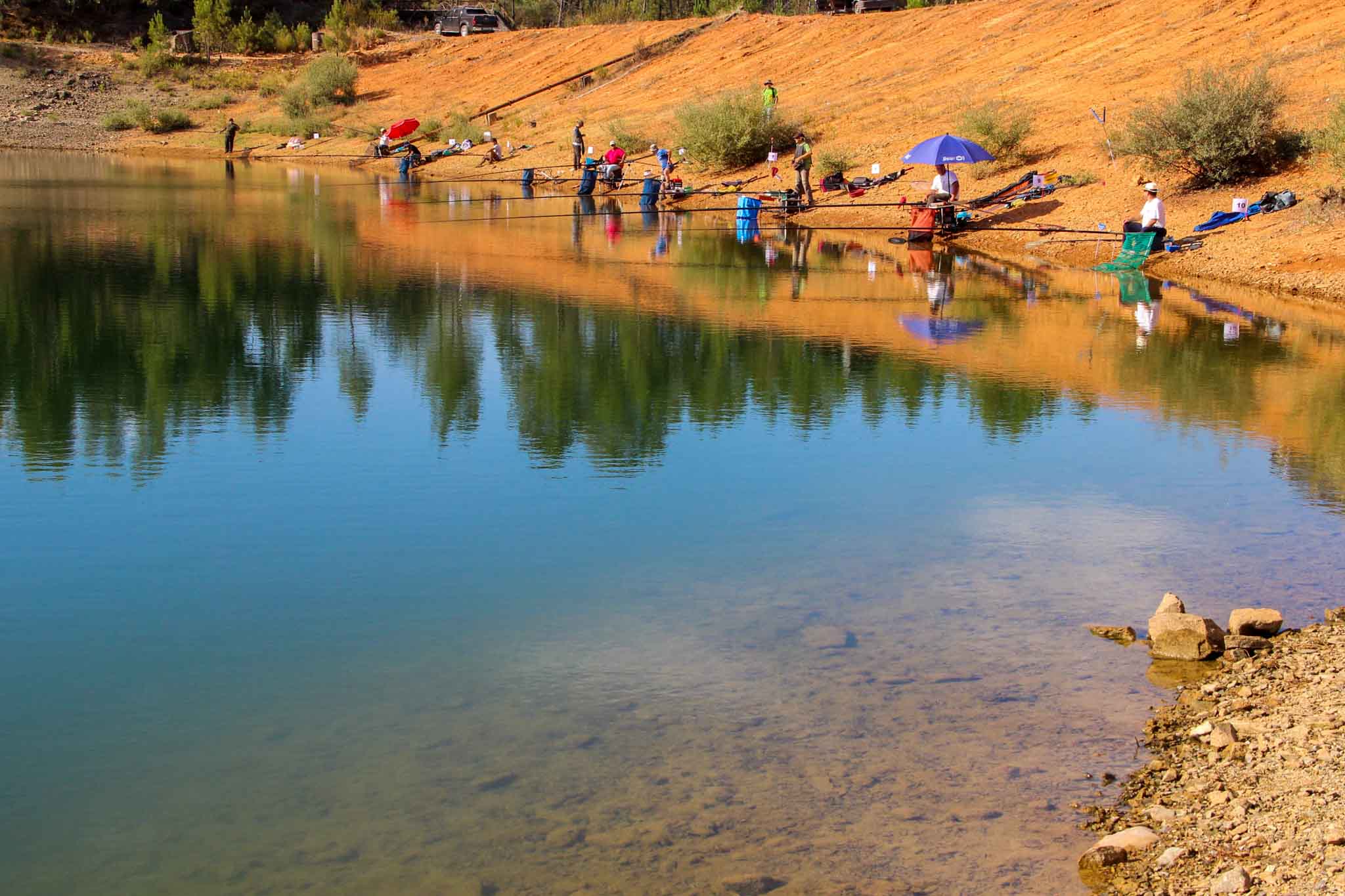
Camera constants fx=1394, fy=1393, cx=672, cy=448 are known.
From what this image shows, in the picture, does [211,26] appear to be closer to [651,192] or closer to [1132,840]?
[651,192]

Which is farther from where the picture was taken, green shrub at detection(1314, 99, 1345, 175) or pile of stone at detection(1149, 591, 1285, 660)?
green shrub at detection(1314, 99, 1345, 175)

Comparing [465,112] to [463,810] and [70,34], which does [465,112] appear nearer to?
[70,34]

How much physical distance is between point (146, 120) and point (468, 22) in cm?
1922

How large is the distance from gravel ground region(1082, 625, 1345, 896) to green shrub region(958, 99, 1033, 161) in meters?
25.4

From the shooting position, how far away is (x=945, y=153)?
26.6 meters

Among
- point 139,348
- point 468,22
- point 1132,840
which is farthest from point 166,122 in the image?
point 1132,840

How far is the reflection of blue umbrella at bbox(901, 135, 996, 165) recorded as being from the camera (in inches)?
1044

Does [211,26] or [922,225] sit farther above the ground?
[211,26]

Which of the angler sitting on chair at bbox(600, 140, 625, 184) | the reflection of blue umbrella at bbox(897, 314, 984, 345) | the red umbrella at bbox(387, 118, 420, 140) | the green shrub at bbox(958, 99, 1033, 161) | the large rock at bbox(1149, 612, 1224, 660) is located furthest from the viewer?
the red umbrella at bbox(387, 118, 420, 140)

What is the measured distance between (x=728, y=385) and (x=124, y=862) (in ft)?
32.4

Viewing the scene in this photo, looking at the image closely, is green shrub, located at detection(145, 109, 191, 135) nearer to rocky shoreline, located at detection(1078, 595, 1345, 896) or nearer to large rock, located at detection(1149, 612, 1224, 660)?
large rock, located at detection(1149, 612, 1224, 660)

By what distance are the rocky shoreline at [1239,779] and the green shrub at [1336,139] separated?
17713 millimetres

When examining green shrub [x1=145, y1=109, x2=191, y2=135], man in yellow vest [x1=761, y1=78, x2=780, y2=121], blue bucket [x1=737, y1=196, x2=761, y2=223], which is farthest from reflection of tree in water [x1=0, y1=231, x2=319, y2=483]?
green shrub [x1=145, y1=109, x2=191, y2=135]

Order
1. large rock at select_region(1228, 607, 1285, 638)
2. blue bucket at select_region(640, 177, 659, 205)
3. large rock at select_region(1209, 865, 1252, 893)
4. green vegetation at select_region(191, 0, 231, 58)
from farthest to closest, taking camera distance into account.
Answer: green vegetation at select_region(191, 0, 231, 58) < blue bucket at select_region(640, 177, 659, 205) < large rock at select_region(1228, 607, 1285, 638) < large rock at select_region(1209, 865, 1252, 893)
